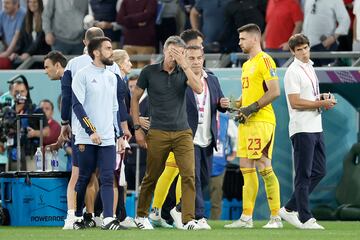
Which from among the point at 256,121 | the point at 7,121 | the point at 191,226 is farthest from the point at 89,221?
the point at 7,121

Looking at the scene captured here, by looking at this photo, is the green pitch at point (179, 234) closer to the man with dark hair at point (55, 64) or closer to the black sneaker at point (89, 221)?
the black sneaker at point (89, 221)

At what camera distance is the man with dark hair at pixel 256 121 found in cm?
1709

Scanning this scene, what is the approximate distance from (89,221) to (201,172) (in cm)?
139

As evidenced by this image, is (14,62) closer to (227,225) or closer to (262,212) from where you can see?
(262,212)

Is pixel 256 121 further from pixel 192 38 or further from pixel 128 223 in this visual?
pixel 128 223

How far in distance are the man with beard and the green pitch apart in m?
0.45

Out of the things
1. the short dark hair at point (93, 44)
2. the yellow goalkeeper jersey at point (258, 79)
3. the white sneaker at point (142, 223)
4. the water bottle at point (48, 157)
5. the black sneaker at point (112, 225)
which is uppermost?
the short dark hair at point (93, 44)

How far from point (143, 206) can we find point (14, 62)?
8.37m

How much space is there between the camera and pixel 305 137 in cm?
1689

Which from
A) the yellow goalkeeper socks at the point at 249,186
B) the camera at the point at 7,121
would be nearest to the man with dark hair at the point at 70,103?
the yellow goalkeeper socks at the point at 249,186

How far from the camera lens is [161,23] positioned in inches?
933

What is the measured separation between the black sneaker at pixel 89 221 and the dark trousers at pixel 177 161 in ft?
2.00

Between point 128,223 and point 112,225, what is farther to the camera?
point 128,223

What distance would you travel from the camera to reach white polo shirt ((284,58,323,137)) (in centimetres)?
1700
